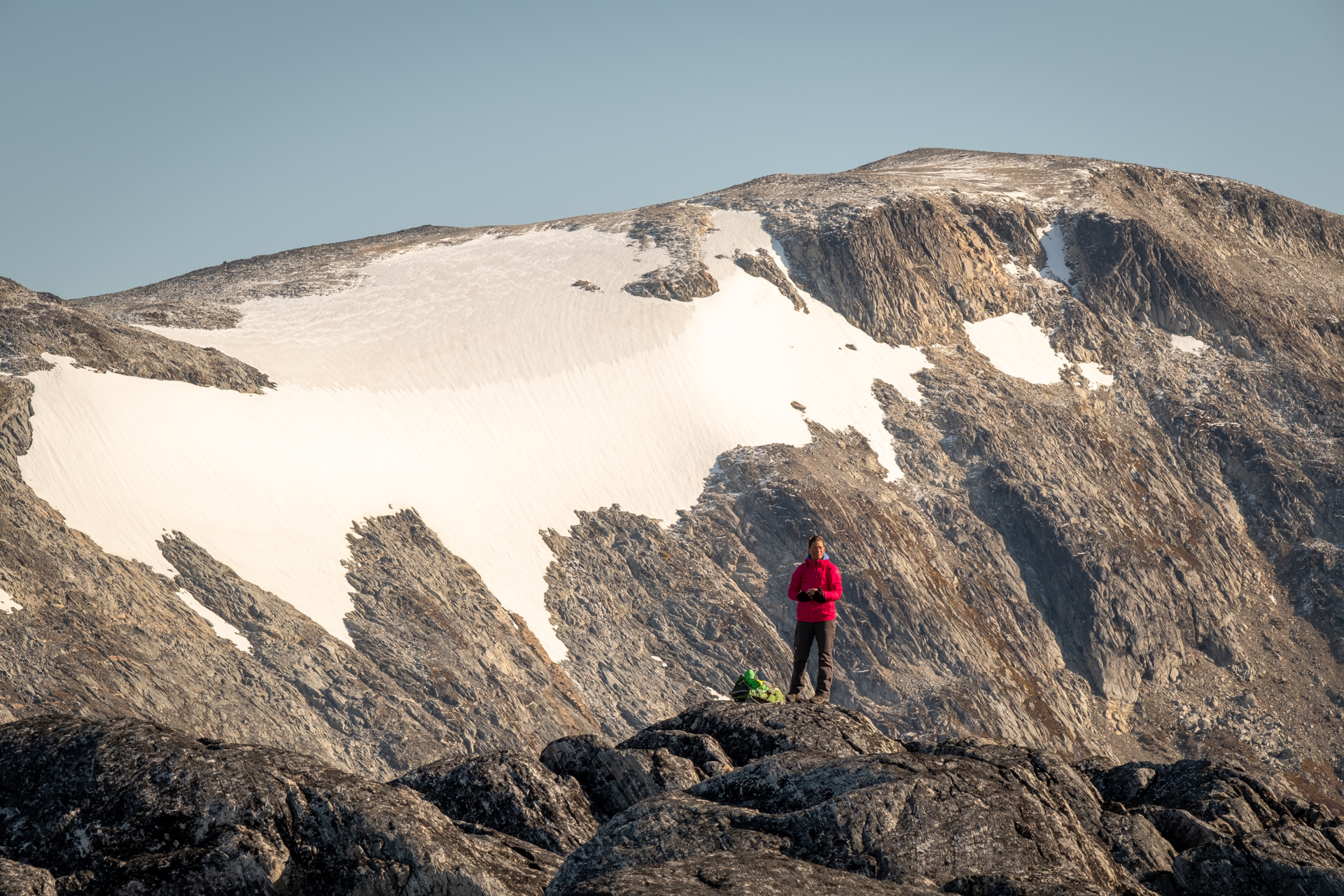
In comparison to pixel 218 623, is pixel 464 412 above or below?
above

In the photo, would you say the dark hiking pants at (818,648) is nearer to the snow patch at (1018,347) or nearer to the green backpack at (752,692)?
the green backpack at (752,692)

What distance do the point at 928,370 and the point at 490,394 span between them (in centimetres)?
3182

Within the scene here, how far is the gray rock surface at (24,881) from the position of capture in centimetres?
893

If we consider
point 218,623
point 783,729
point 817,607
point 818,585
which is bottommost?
point 218,623

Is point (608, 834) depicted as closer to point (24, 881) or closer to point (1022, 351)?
point (24, 881)

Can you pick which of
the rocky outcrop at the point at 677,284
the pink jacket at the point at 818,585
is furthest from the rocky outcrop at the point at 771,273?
the pink jacket at the point at 818,585

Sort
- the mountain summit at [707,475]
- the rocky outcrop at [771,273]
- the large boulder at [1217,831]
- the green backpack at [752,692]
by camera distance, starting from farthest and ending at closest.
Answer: the rocky outcrop at [771,273] → the mountain summit at [707,475] → the green backpack at [752,692] → the large boulder at [1217,831]

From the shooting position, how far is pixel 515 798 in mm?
12188

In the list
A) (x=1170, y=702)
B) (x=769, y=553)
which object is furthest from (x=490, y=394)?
(x=1170, y=702)

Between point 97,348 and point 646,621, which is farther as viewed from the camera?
point 646,621

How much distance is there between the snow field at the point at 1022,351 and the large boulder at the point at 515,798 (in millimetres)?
70756

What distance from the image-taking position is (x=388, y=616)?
47.8 meters

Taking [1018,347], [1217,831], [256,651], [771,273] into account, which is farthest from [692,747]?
[1018,347]

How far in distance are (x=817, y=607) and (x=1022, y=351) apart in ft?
223
